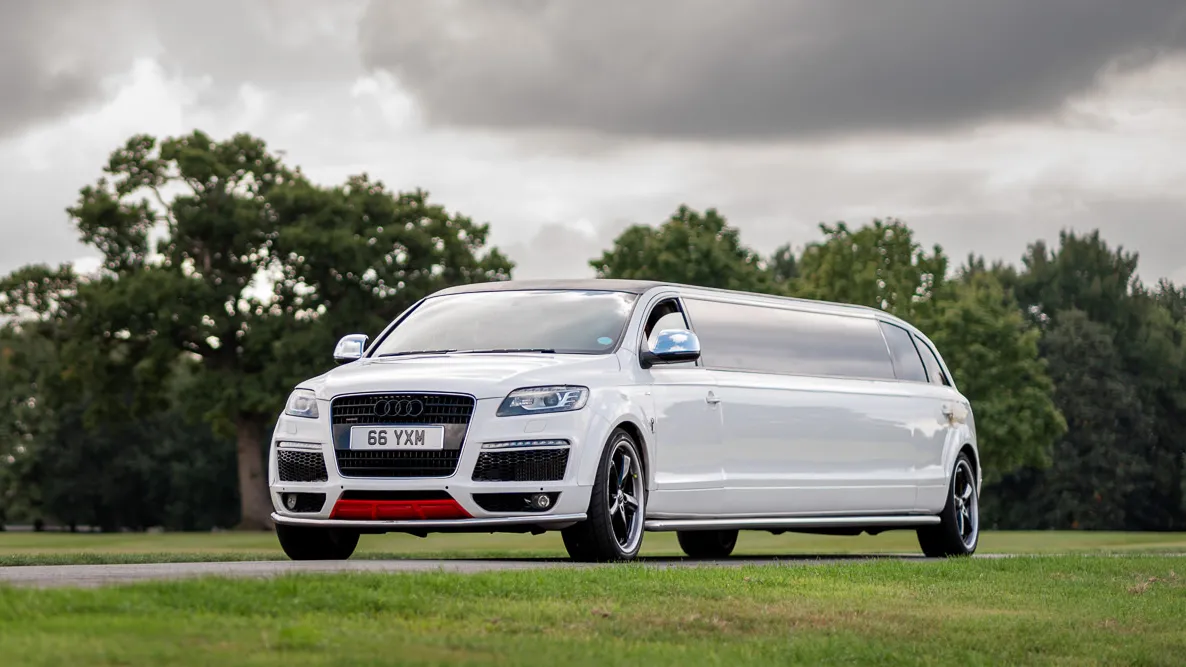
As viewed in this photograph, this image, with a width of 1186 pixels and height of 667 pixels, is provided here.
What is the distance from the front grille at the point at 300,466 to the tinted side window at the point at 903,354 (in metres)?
6.13

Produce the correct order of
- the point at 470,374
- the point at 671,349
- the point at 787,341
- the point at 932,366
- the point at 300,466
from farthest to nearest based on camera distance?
the point at 932,366, the point at 787,341, the point at 671,349, the point at 300,466, the point at 470,374

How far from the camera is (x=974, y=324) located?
63.8 meters

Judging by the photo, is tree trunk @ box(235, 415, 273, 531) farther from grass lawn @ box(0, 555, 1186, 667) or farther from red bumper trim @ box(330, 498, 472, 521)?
grass lawn @ box(0, 555, 1186, 667)

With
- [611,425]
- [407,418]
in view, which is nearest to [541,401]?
[611,425]

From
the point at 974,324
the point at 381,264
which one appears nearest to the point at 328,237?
the point at 381,264

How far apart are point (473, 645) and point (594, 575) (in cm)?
285

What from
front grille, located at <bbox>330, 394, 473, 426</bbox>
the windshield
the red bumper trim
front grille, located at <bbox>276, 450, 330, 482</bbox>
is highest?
the windshield

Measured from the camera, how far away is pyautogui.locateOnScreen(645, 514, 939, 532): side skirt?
13.3 meters

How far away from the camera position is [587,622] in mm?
8383

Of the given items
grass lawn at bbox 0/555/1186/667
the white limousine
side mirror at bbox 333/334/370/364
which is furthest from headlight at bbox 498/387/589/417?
side mirror at bbox 333/334/370/364

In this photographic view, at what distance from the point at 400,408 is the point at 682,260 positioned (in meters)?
53.8

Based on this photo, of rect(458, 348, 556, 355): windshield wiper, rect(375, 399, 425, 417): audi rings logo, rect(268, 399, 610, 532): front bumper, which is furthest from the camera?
rect(458, 348, 556, 355): windshield wiper

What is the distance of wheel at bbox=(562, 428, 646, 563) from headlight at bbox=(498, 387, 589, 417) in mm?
422

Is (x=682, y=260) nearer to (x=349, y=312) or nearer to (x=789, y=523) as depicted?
(x=349, y=312)
